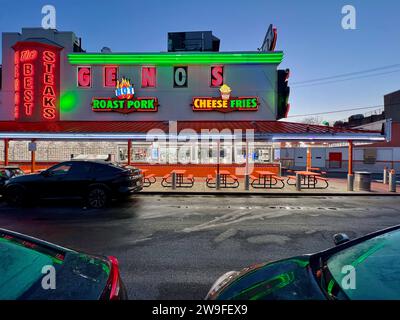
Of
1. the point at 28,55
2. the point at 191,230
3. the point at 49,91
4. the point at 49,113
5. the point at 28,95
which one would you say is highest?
the point at 28,55

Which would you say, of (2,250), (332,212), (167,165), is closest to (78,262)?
(2,250)

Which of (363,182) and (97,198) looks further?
(363,182)

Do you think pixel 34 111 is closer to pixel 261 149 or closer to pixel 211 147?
pixel 211 147

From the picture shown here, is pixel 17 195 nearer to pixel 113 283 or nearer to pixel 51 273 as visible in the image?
pixel 51 273

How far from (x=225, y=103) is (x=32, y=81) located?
13.4 metres

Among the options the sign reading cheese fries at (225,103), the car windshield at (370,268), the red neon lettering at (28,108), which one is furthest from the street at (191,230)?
the red neon lettering at (28,108)

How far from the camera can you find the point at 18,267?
205 cm

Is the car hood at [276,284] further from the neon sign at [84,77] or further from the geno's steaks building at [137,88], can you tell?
the neon sign at [84,77]

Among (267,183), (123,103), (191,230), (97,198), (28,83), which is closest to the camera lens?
(191,230)

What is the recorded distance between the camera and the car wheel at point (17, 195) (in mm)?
8594

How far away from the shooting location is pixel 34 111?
16172mm

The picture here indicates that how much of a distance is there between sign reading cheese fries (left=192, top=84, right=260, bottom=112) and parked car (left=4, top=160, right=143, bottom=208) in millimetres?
9472

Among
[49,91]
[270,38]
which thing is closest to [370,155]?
[270,38]
